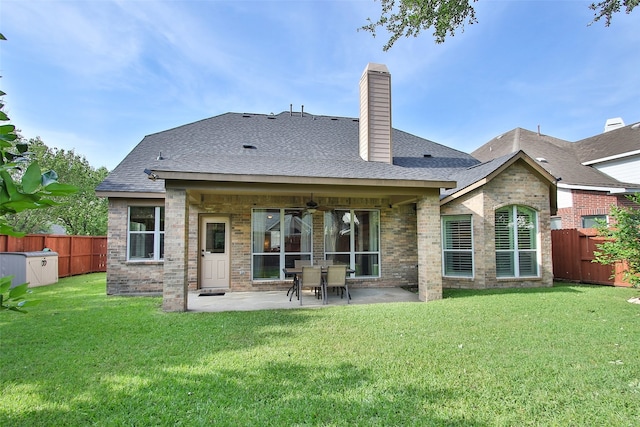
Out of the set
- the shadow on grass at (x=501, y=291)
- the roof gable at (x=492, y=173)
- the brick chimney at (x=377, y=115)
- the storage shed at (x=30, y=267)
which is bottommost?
the shadow on grass at (x=501, y=291)

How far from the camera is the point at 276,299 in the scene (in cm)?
898

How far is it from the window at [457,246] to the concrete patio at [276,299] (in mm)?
1860

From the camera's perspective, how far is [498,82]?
54.3 ft

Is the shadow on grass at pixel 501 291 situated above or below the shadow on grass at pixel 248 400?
above

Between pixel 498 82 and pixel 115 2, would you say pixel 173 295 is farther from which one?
pixel 498 82

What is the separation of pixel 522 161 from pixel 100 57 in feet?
42.6

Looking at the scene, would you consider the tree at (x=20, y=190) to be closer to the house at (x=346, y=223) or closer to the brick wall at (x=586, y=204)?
the house at (x=346, y=223)

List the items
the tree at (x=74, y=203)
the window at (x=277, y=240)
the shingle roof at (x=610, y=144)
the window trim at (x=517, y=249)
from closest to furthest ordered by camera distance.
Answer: the window at (x=277, y=240) → the window trim at (x=517, y=249) → the shingle roof at (x=610, y=144) → the tree at (x=74, y=203)

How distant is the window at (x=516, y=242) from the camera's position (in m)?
10.6

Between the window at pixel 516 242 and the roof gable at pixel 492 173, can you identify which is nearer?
the roof gable at pixel 492 173

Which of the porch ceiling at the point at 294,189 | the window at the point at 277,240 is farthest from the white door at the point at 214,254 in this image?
the porch ceiling at the point at 294,189

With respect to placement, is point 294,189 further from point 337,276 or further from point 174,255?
point 174,255

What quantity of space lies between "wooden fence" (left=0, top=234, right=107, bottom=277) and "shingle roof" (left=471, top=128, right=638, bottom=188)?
22.2m

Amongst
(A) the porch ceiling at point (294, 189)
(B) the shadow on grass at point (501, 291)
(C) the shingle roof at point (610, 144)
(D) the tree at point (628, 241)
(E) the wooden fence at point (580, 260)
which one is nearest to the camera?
(A) the porch ceiling at point (294, 189)
